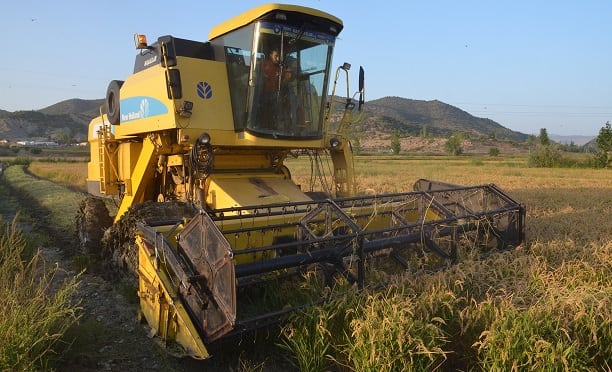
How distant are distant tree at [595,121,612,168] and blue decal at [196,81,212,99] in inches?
1281

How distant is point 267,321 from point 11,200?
14266mm

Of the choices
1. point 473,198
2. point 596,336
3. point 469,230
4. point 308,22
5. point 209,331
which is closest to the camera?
point 596,336

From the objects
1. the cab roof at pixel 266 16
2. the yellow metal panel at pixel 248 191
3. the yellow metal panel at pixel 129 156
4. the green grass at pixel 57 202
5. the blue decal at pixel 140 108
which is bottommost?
the green grass at pixel 57 202

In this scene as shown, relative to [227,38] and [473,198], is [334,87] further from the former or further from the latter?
[473,198]

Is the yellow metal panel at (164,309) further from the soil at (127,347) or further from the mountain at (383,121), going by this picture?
the mountain at (383,121)

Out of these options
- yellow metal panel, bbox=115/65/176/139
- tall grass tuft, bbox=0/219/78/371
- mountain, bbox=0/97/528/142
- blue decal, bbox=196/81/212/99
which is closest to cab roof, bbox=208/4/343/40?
blue decal, bbox=196/81/212/99

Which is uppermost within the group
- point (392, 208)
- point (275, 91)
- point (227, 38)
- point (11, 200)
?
point (227, 38)

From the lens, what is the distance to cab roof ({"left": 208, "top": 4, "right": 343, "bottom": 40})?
5.15 metres

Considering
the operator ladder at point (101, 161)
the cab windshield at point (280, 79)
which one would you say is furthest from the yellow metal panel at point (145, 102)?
the cab windshield at point (280, 79)

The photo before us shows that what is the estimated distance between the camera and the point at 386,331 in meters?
2.83

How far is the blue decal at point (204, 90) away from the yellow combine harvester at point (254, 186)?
0.01 metres

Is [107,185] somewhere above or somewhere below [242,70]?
below

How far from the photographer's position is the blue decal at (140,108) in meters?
5.51

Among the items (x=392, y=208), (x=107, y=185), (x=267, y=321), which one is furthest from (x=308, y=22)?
(x=107, y=185)
